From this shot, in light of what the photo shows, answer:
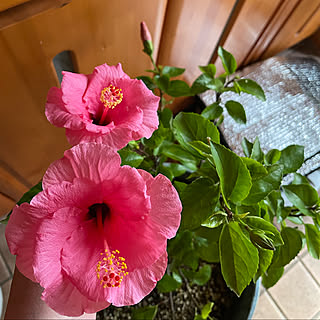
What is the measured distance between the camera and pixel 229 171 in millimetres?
474

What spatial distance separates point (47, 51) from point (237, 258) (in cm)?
54

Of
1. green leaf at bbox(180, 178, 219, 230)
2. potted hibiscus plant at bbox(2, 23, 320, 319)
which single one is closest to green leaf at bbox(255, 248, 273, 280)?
potted hibiscus plant at bbox(2, 23, 320, 319)

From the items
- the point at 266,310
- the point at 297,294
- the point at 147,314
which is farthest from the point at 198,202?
the point at 266,310

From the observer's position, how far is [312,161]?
718 millimetres

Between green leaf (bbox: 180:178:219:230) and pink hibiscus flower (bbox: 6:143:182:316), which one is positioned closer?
pink hibiscus flower (bbox: 6:143:182:316)

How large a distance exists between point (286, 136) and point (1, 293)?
1.12m

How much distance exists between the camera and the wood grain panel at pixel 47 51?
60 centimetres

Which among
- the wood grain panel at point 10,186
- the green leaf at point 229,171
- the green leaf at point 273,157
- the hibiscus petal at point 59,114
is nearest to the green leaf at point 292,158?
the green leaf at point 273,157

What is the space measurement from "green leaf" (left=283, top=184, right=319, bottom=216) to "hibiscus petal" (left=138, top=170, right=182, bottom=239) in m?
0.34

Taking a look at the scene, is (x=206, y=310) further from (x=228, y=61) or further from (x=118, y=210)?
(x=228, y=61)

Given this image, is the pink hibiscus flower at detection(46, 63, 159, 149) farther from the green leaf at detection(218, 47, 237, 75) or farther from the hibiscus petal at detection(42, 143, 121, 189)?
the green leaf at detection(218, 47, 237, 75)

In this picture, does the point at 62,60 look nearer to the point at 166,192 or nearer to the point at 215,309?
the point at 166,192

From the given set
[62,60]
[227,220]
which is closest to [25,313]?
[227,220]

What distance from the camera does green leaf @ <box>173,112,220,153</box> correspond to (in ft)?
1.87
